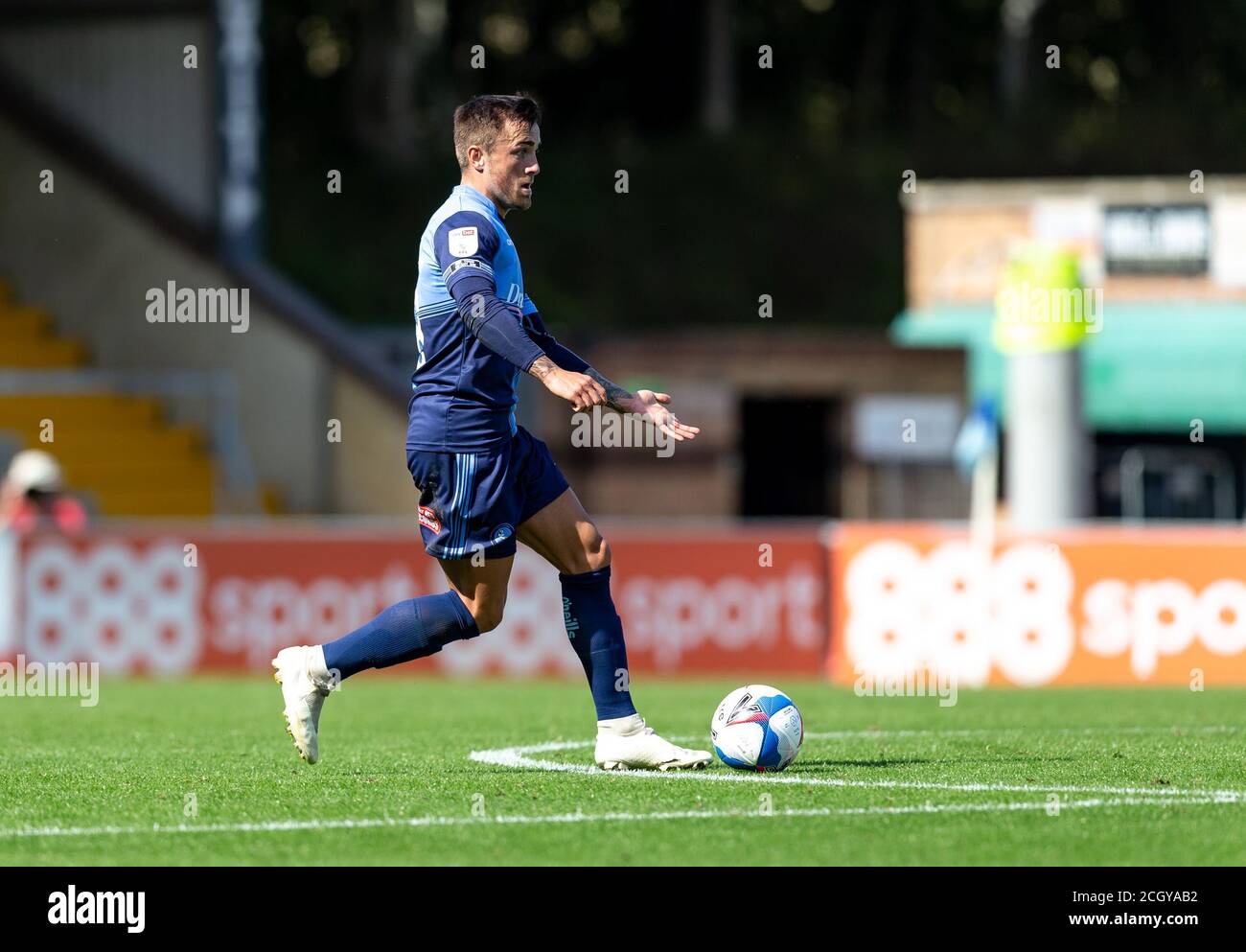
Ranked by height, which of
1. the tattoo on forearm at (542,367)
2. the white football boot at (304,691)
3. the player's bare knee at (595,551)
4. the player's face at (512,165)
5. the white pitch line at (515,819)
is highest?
the player's face at (512,165)

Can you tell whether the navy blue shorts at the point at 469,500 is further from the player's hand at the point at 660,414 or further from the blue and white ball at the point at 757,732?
the blue and white ball at the point at 757,732

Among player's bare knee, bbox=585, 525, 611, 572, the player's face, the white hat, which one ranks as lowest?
player's bare knee, bbox=585, 525, 611, 572

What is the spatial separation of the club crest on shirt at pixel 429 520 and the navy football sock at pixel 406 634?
0.83ft

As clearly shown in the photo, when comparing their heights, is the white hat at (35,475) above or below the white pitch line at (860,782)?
above

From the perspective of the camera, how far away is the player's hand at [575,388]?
6.89 meters

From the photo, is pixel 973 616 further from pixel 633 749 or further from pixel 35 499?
pixel 633 749

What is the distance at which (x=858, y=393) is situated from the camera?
31.4 meters

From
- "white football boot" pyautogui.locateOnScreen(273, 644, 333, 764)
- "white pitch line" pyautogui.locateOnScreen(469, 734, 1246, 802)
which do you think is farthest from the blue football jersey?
"white pitch line" pyautogui.locateOnScreen(469, 734, 1246, 802)

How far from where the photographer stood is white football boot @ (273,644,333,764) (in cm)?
758

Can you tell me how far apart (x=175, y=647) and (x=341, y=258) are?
1684 centimetres

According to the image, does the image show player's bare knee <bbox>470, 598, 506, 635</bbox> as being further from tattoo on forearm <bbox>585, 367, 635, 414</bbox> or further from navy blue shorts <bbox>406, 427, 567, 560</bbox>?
tattoo on forearm <bbox>585, 367, 635, 414</bbox>

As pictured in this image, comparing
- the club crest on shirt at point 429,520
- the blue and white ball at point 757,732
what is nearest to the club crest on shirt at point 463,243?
the club crest on shirt at point 429,520

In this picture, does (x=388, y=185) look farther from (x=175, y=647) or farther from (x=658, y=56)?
(x=175, y=647)
